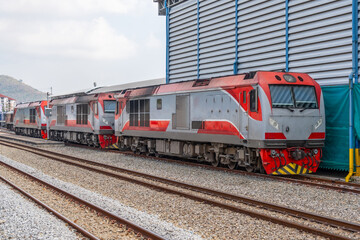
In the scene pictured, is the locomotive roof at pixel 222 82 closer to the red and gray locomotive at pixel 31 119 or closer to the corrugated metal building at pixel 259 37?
the corrugated metal building at pixel 259 37

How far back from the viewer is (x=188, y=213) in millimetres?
8500

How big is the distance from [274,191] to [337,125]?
4822mm

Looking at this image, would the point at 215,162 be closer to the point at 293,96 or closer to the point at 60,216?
the point at 293,96

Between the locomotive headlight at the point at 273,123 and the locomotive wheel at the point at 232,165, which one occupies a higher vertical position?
the locomotive headlight at the point at 273,123

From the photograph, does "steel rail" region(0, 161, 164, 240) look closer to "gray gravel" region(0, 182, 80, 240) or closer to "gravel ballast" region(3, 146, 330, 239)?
"gravel ballast" region(3, 146, 330, 239)

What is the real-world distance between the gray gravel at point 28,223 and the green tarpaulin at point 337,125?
9718 millimetres

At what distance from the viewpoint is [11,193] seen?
36.1 ft

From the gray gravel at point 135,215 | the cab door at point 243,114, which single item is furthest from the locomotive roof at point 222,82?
the gray gravel at point 135,215

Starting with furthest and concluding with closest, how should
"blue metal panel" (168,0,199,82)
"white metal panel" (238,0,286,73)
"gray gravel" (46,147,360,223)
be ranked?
1. "blue metal panel" (168,0,199,82)
2. "white metal panel" (238,0,286,73)
3. "gray gravel" (46,147,360,223)

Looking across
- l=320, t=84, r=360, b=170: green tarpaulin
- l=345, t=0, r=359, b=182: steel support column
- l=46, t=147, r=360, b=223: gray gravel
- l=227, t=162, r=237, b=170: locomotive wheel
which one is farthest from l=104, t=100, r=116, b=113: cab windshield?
l=345, t=0, r=359, b=182: steel support column

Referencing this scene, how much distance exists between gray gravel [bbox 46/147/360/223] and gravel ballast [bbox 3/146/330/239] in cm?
163

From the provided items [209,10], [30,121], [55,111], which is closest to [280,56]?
[209,10]

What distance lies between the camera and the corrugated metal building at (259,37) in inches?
591

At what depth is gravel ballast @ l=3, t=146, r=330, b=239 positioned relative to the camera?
23.0ft
